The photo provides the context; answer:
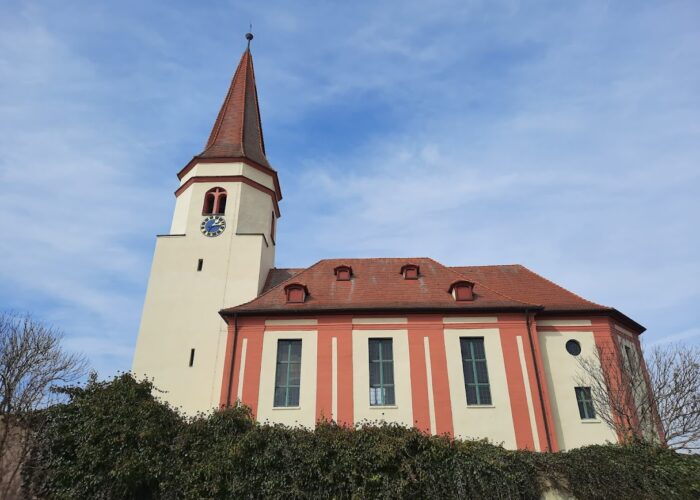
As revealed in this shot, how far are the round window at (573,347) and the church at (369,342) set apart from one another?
0.29ft

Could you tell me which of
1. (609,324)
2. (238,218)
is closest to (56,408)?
(238,218)

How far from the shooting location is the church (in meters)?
18.9

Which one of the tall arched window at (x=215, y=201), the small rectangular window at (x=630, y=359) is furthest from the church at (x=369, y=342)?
the tall arched window at (x=215, y=201)

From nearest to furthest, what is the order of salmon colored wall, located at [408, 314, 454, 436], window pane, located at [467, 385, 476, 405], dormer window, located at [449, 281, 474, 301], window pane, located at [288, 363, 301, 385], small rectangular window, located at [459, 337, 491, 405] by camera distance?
1. salmon colored wall, located at [408, 314, 454, 436]
2. window pane, located at [467, 385, 476, 405]
3. small rectangular window, located at [459, 337, 491, 405]
4. window pane, located at [288, 363, 301, 385]
5. dormer window, located at [449, 281, 474, 301]

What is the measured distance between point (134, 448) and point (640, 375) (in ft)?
62.0

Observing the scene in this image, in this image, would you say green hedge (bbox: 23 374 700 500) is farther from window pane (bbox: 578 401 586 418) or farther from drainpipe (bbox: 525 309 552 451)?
window pane (bbox: 578 401 586 418)

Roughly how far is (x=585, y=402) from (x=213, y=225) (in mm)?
18431

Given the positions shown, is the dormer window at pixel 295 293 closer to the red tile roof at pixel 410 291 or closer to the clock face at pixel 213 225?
the red tile roof at pixel 410 291

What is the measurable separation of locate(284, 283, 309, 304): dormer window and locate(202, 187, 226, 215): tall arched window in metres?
6.18

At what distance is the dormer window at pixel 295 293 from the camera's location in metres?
21.5

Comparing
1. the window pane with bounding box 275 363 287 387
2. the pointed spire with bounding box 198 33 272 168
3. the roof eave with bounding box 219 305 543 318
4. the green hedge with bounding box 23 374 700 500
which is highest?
the pointed spire with bounding box 198 33 272 168

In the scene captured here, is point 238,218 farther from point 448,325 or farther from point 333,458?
point 333,458

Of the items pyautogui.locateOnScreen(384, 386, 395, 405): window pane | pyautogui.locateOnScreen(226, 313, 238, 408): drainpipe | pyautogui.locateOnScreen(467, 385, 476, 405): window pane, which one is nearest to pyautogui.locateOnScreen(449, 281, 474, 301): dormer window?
pyautogui.locateOnScreen(467, 385, 476, 405): window pane

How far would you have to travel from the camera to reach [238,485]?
14.1 metres
